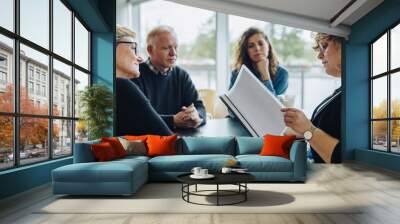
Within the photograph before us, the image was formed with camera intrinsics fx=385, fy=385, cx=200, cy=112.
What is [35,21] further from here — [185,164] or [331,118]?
[331,118]

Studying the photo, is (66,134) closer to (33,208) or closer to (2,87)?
(2,87)

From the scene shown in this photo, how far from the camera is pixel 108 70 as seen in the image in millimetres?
8492

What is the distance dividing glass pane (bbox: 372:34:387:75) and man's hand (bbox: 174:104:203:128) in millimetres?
4191

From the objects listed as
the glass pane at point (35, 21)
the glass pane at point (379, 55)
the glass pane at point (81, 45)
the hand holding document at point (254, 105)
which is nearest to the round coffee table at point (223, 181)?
the glass pane at point (35, 21)

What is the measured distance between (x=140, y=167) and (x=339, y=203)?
8.70 feet

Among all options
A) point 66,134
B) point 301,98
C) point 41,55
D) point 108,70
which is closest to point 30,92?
point 41,55

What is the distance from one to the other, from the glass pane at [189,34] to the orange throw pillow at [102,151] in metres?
3.49

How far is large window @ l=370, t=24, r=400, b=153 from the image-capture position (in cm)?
790

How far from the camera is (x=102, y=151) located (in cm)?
570

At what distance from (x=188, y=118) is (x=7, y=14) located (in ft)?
15.3

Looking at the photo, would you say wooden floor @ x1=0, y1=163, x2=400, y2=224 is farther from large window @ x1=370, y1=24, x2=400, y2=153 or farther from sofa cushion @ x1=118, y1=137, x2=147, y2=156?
large window @ x1=370, y1=24, x2=400, y2=153

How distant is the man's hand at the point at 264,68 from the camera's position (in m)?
8.93

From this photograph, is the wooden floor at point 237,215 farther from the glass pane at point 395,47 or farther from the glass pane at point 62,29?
the glass pane at point 395,47

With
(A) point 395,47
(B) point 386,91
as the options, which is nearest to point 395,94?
(B) point 386,91
